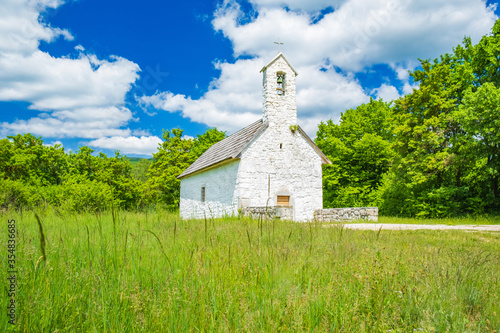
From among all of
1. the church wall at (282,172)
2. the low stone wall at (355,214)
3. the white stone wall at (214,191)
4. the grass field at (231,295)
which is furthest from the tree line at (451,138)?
the grass field at (231,295)

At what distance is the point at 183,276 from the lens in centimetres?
245

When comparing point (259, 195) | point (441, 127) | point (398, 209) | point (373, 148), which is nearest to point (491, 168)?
point (441, 127)

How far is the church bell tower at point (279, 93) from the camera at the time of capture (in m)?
16.1

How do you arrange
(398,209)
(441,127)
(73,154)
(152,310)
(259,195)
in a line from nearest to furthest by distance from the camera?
(152,310) → (259,195) → (441,127) → (398,209) → (73,154)

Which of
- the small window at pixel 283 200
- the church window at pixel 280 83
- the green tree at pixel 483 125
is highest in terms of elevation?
the church window at pixel 280 83

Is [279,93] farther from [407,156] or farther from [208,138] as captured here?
[208,138]

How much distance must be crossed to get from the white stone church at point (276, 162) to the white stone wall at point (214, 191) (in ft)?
0.18

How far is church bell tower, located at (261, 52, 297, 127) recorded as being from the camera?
16.1 metres

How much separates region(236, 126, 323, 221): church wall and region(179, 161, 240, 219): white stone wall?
31.5 inches

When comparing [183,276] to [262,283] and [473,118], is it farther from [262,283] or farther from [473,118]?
[473,118]

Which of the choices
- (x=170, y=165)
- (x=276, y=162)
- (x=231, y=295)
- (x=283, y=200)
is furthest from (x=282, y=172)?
(x=170, y=165)

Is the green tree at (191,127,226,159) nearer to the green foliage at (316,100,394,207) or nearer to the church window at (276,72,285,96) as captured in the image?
the green foliage at (316,100,394,207)

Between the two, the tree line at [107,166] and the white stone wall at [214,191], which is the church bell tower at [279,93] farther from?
the tree line at [107,166]

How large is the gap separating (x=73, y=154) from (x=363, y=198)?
31.6 meters
